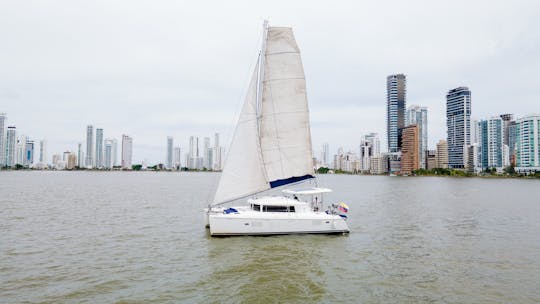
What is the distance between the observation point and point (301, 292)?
563 inches

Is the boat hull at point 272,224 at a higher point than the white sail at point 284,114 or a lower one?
lower

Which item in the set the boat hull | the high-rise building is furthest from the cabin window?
the high-rise building

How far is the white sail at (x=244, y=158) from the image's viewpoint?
2405cm

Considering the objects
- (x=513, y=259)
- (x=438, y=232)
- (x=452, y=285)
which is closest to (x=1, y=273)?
(x=452, y=285)

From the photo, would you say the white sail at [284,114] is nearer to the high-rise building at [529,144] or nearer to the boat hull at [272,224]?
the boat hull at [272,224]

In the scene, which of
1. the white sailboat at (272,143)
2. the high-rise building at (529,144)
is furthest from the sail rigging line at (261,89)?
the high-rise building at (529,144)

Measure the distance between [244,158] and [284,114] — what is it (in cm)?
425

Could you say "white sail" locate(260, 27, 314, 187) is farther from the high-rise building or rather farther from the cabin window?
the high-rise building

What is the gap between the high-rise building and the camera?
177250mm

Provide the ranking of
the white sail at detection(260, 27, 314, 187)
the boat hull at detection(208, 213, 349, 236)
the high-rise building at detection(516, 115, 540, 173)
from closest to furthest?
1. the boat hull at detection(208, 213, 349, 236)
2. the white sail at detection(260, 27, 314, 187)
3. the high-rise building at detection(516, 115, 540, 173)

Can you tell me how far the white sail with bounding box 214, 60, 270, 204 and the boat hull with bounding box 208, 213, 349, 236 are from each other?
6.22 feet

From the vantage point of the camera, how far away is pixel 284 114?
24.9m

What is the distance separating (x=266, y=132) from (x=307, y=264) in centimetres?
1009

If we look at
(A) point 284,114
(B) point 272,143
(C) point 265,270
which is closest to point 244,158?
(B) point 272,143
